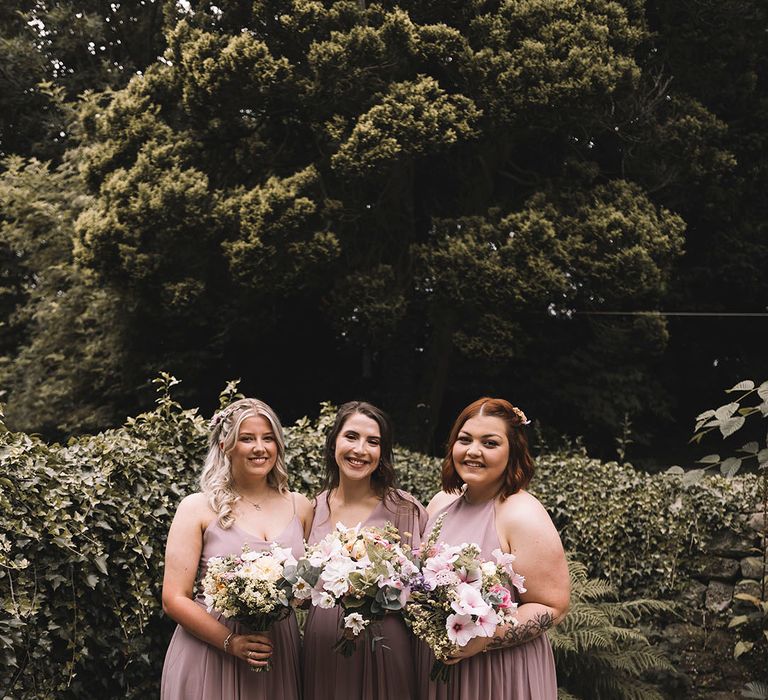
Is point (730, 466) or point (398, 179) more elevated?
point (398, 179)

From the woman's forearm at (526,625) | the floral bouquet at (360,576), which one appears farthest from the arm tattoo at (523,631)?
the floral bouquet at (360,576)

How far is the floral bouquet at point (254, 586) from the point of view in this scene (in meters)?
2.62

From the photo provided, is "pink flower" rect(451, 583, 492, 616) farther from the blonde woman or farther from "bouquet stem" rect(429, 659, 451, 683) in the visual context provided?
the blonde woman

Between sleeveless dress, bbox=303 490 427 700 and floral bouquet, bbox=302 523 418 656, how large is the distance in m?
0.34

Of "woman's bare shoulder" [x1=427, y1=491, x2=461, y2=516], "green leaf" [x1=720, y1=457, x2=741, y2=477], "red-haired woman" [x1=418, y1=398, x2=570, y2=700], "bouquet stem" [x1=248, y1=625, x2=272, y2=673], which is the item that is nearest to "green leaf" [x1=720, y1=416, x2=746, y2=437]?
"green leaf" [x1=720, y1=457, x2=741, y2=477]

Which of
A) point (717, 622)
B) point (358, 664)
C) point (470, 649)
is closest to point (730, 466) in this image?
point (470, 649)

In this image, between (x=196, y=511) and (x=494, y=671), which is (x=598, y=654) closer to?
(x=494, y=671)

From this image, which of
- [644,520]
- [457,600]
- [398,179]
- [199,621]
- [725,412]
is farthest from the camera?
[398,179]

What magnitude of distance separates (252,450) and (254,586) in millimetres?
620

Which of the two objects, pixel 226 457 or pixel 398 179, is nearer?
pixel 226 457

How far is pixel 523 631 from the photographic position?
2809mm

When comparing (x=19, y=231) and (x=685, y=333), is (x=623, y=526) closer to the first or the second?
(x=685, y=333)

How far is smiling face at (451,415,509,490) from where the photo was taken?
2.98 meters

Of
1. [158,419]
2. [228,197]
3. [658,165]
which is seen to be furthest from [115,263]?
[658,165]
